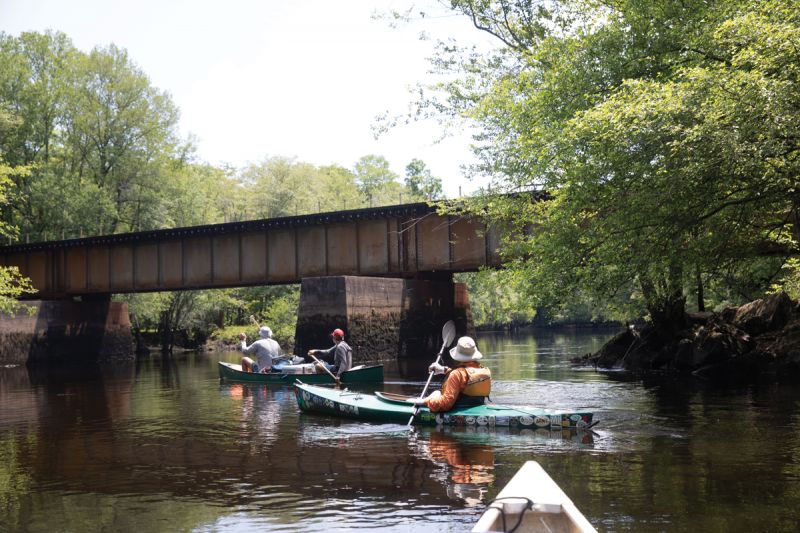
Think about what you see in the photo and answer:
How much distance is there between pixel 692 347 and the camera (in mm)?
23188

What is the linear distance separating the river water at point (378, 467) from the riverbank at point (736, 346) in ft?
11.4

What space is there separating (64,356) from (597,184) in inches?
1278

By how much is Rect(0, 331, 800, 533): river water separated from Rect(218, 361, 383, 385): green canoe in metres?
2.91

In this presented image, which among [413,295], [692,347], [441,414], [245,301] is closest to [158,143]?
[245,301]

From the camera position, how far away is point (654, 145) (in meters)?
15.2

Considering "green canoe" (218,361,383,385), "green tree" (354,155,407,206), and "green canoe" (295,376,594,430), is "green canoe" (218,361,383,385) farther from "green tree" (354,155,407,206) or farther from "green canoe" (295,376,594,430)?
"green tree" (354,155,407,206)

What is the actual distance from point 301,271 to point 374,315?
222 inches

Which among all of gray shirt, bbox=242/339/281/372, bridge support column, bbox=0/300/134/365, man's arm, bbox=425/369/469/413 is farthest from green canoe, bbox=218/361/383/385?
bridge support column, bbox=0/300/134/365

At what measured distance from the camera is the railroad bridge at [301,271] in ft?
105

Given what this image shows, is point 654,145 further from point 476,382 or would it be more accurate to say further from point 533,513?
point 533,513

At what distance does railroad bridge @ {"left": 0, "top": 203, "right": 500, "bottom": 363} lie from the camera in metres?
32.1

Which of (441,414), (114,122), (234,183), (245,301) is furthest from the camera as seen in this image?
(234,183)

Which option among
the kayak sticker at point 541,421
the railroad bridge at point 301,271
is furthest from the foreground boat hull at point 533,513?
the railroad bridge at point 301,271

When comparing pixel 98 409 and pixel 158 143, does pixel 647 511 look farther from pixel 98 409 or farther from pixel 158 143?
pixel 158 143
